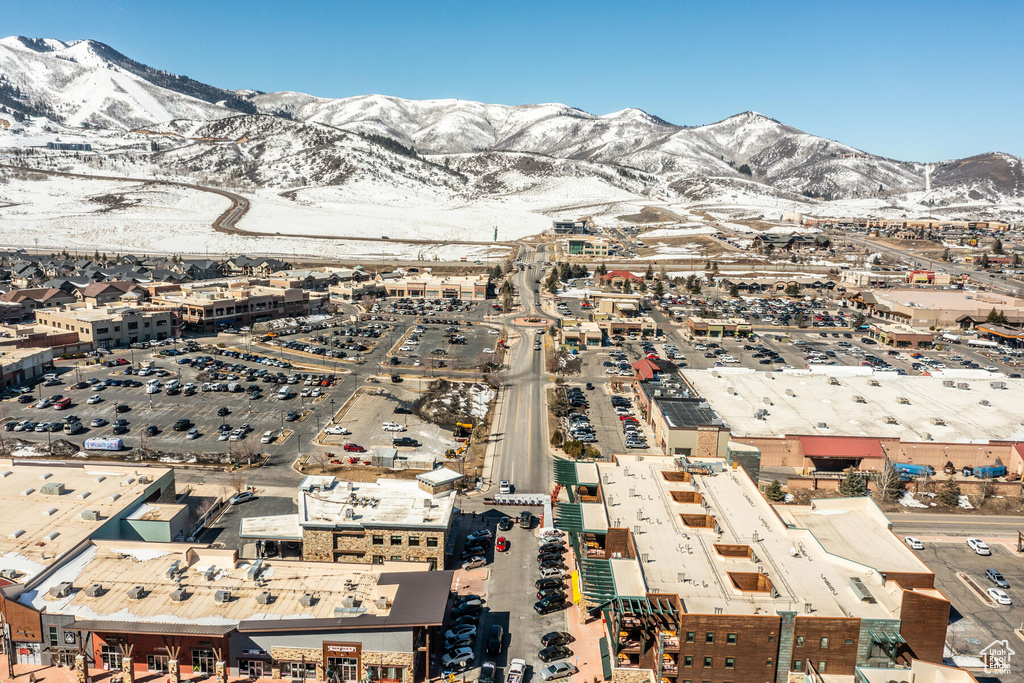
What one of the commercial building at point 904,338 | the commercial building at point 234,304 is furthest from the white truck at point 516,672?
the commercial building at point 904,338

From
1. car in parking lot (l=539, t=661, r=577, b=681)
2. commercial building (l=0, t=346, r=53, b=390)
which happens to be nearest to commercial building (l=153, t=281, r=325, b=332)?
commercial building (l=0, t=346, r=53, b=390)

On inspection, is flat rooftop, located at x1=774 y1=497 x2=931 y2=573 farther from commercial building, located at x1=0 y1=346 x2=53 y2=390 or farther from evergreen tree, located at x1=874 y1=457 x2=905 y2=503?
commercial building, located at x1=0 y1=346 x2=53 y2=390

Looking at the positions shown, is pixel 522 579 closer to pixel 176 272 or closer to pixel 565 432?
pixel 565 432

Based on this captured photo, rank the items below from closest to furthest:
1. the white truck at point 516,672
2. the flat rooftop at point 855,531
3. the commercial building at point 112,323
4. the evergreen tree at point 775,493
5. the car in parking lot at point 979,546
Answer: the white truck at point 516,672
the flat rooftop at point 855,531
the car in parking lot at point 979,546
the evergreen tree at point 775,493
the commercial building at point 112,323

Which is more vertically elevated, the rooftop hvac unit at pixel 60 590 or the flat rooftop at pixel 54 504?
the flat rooftop at pixel 54 504

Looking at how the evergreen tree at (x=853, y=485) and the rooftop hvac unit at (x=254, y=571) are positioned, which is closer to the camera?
the rooftop hvac unit at (x=254, y=571)

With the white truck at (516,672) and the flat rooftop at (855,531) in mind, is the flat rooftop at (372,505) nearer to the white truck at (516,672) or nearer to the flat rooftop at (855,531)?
the white truck at (516,672)

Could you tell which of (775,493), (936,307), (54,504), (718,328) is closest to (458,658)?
(54,504)
